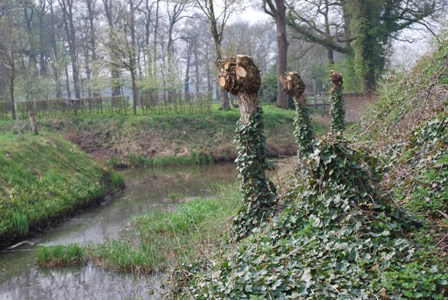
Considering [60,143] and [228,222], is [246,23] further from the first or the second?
[228,222]

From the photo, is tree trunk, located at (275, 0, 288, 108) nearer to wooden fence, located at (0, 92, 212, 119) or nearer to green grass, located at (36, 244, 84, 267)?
wooden fence, located at (0, 92, 212, 119)

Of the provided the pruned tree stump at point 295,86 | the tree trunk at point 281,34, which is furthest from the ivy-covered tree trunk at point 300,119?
the tree trunk at point 281,34

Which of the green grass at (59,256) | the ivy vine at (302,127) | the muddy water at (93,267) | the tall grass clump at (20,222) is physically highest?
the ivy vine at (302,127)

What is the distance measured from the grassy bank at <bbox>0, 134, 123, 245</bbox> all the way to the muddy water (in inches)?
15.4

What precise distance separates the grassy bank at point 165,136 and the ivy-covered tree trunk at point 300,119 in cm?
1127

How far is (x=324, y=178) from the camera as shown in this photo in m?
4.98

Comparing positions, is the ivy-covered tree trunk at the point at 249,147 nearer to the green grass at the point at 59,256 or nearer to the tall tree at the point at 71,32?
the green grass at the point at 59,256

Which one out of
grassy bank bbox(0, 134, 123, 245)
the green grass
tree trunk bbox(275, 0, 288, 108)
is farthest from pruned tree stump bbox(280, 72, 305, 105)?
tree trunk bbox(275, 0, 288, 108)

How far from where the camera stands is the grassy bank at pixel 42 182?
9875 mm

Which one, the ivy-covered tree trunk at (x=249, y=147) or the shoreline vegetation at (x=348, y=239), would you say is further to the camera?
the ivy-covered tree trunk at (x=249, y=147)

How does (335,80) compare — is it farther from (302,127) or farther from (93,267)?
(93,267)

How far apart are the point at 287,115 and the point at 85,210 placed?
1472cm

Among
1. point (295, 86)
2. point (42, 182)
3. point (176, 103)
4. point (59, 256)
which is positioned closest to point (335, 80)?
point (295, 86)

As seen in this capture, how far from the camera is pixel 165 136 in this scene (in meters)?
22.7
